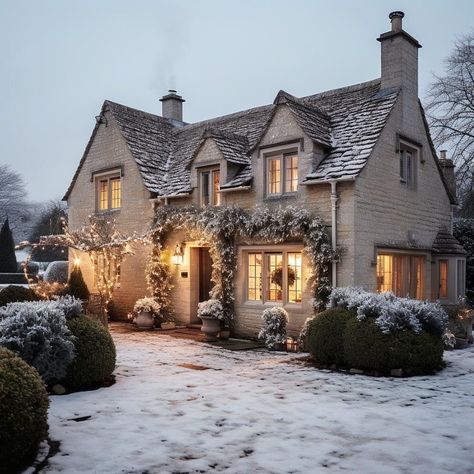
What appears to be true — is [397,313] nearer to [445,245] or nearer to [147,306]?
[445,245]

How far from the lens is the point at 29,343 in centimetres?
882

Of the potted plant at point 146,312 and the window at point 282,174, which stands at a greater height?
the window at point 282,174

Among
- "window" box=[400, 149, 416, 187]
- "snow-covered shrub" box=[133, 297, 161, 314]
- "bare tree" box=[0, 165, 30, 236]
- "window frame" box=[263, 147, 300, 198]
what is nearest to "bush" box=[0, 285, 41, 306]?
"snow-covered shrub" box=[133, 297, 161, 314]

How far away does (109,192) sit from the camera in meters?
21.3

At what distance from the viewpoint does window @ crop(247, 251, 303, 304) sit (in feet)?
50.5

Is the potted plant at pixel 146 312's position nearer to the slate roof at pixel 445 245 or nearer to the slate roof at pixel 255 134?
the slate roof at pixel 255 134

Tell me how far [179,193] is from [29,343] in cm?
999

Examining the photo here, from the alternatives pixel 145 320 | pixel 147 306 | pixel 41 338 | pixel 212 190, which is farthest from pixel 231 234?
pixel 41 338

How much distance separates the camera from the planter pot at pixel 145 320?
1803 centimetres

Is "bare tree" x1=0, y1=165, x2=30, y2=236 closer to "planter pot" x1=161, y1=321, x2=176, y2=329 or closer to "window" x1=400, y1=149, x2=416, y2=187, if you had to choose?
"planter pot" x1=161, y1=321, x2=176, y2=329

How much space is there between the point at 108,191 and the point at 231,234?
7.07 m

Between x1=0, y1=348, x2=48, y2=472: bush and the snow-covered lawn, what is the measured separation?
0.35 meters

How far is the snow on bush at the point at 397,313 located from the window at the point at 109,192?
459 inches

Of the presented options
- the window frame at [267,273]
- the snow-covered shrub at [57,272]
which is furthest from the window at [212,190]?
the snow-covered shrub at [57,272]
